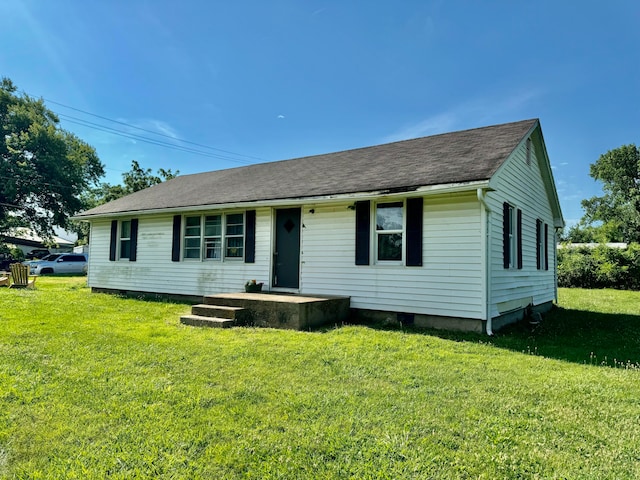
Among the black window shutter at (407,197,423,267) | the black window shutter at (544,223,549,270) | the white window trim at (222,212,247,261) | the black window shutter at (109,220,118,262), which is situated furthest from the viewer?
the black window shutter at (109,220,118,262)

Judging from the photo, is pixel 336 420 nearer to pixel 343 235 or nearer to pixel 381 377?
pixel 381 377

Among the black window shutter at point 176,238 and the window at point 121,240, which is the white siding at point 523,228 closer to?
the black window shutter at point 176,238

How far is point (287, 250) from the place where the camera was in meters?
9.48

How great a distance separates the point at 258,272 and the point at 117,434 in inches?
280

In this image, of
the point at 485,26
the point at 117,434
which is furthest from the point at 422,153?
the point at 117,434

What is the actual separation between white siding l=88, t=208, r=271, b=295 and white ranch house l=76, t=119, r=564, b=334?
37mm

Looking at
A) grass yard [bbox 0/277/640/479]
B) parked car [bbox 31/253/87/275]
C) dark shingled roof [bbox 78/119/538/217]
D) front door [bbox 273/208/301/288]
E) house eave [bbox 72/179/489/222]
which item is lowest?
grass yard [bbox 0/277/640/479]

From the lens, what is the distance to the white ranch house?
713cm

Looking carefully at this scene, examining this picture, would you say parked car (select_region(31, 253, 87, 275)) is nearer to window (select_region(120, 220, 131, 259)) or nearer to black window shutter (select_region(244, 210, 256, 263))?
window (select_region(120, 220, 131, 259))

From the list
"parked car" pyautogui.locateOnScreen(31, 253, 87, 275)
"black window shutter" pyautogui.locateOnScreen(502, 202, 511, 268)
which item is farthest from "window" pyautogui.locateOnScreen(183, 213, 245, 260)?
"parked car" pyautogui.locateOnScreen(31, 253, 87, 275)

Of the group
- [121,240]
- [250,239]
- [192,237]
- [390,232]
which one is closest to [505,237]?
[390,232]

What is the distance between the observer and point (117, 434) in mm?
2717

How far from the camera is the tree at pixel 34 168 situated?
26875mm

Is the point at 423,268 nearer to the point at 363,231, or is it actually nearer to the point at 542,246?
the point at 363,231
